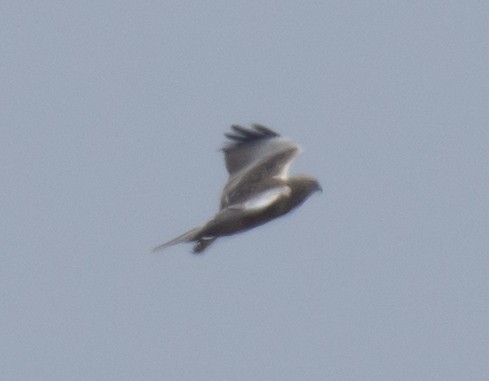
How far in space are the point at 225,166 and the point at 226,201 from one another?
1835 mm

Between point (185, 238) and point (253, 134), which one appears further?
point (253, 134)

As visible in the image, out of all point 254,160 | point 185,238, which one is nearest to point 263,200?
point 185,238

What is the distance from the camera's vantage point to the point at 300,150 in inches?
707

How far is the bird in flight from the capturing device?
15211 mm

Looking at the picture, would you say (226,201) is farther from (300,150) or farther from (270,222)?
(300,150)

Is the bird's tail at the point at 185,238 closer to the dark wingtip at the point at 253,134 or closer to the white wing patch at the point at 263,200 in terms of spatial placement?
the white wing patch at the point at 263,200

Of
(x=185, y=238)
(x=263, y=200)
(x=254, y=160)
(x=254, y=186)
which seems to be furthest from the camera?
(x=254, y=160)

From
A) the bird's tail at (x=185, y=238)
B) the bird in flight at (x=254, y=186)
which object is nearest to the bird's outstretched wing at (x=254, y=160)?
the bird in flight at (x=254, y=186)

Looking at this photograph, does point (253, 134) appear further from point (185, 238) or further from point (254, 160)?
point (185, 238)

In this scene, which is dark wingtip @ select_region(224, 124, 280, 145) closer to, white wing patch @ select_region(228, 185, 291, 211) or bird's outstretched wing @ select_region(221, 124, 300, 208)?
bird's outstretched wing @ select_region(221, 124, 300, 208)

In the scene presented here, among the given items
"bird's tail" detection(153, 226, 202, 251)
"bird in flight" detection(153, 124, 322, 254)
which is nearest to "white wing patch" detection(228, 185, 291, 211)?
"bird in flight" detection(153, 124, 322, 254)

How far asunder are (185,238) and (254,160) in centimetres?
307

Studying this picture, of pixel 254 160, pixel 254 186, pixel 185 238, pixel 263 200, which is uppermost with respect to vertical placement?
pixel 254 160

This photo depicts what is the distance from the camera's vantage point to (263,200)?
1558 cm
